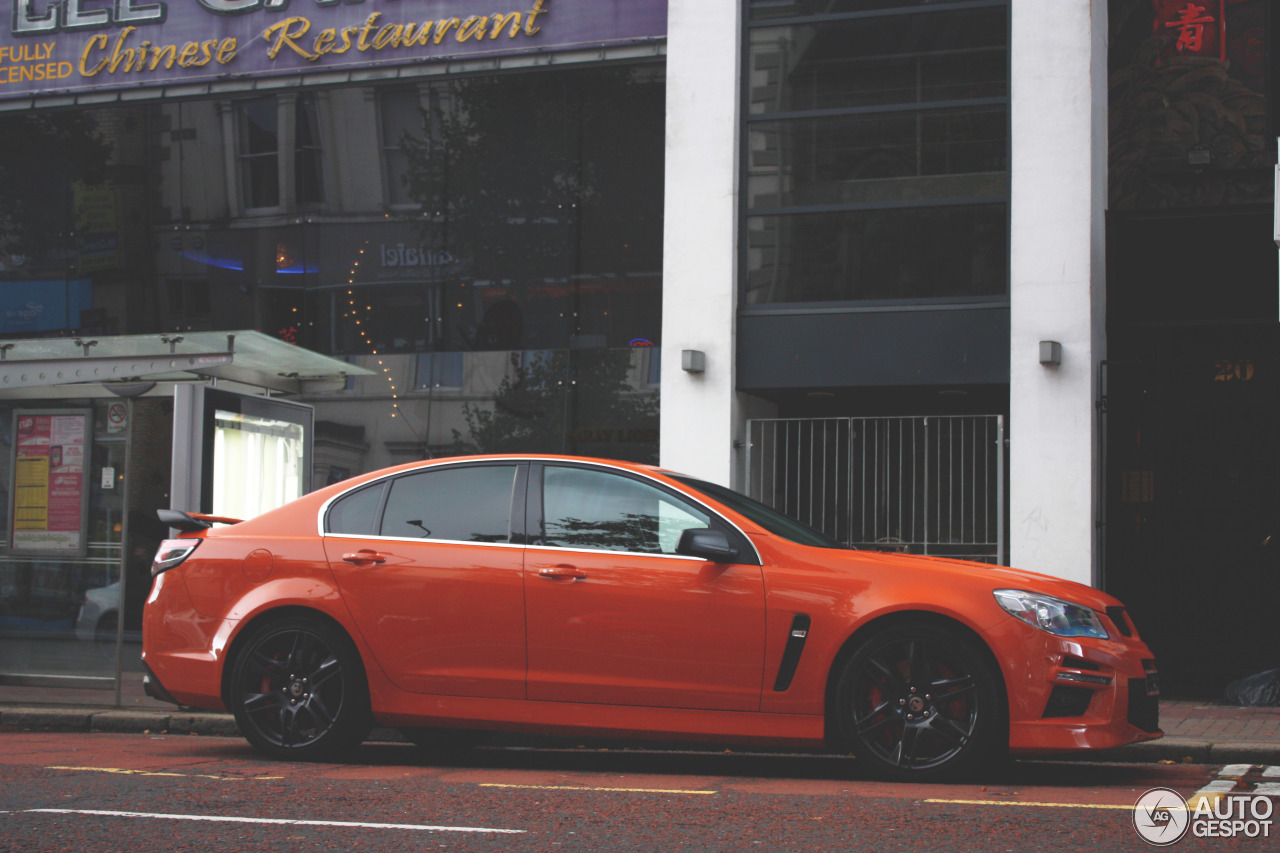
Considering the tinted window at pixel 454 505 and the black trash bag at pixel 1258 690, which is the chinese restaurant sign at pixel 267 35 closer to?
the tinted window at pixel 454 505

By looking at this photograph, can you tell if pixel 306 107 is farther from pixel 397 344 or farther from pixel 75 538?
pixel 75 538

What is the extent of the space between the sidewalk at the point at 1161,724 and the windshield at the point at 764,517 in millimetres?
2285

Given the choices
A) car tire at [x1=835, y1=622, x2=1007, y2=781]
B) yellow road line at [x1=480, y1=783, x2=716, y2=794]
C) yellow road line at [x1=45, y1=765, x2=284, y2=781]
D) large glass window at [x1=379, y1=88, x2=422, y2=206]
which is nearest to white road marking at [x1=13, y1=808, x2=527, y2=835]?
yellow road line at [x1=45, y1=765, x2=284, y2=781]

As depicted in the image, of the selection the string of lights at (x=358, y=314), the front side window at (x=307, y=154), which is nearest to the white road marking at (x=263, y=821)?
the string of lights at (x=358, y=314)

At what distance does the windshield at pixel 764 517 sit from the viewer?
7.16 metres

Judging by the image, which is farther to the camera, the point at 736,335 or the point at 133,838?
the point at 736,335

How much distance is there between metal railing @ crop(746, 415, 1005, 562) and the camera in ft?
39.9

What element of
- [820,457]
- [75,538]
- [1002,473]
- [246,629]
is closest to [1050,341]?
[1002,473]

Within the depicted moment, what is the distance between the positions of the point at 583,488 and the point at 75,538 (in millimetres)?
5960

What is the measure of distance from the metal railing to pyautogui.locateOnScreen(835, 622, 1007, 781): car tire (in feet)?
17.4

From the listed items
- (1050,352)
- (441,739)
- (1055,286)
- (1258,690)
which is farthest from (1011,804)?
(1055,286)

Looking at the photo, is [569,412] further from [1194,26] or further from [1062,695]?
[1062,695]

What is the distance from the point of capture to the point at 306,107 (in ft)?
48.8

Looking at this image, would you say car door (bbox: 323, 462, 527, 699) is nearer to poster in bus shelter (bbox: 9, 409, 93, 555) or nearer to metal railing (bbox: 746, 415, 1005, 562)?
poster in bus shelter (bbox: 9, 409, 93, 555)
